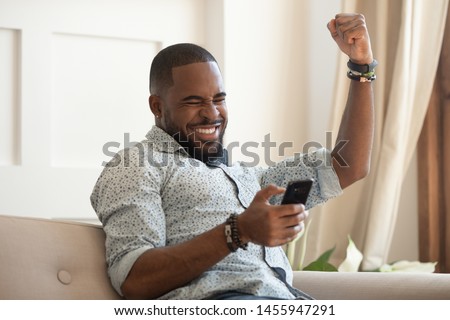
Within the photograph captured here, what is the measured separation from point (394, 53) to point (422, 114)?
250 millimetres

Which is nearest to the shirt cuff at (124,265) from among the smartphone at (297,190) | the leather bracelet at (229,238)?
the leather bracelet at (229,238)

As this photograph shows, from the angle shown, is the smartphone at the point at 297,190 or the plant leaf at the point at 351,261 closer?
the smartphone at the point at 297,190

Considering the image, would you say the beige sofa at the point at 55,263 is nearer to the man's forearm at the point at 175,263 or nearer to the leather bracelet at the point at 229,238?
the man's forearm at the point at 175,263

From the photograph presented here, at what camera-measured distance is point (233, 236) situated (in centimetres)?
139

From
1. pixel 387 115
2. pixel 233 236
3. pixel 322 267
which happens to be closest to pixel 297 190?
pixel 233 236

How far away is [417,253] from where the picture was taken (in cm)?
305

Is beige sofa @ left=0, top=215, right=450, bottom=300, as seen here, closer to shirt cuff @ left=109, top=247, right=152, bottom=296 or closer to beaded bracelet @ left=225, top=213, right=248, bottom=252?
shirt cuff @ left=109, top=247, right=152, bottom=296

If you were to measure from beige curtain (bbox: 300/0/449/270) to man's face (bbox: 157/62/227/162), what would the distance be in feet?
4.08

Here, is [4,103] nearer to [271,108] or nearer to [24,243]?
[271,108]

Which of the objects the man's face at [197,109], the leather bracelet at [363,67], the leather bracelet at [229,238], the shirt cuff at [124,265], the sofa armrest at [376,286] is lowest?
the sofa armrest at [376,286]

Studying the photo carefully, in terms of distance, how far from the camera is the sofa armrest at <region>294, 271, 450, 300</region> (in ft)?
5.50

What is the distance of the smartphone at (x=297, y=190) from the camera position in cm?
136

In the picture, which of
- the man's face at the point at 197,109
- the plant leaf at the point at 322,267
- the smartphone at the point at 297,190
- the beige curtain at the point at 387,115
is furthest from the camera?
the beige curtain at the point at 387,115

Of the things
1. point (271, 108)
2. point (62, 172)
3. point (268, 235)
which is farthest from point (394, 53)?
point (268, 235)
